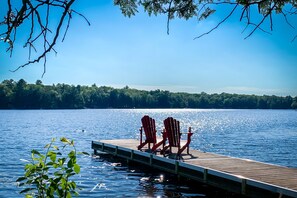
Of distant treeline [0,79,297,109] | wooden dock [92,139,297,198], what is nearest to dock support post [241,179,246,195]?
wooden dock [92,139,297,198]

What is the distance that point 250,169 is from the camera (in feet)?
35.9

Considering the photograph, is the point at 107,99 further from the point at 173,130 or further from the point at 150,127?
the point at 173,130

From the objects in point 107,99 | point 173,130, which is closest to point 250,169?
point 173,130

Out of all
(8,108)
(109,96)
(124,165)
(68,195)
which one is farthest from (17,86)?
(68,195)

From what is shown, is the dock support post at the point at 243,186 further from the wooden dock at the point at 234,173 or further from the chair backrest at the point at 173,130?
the chair backrest at the point at 173,130

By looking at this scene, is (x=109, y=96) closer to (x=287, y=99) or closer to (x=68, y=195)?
(x=287, y=99)

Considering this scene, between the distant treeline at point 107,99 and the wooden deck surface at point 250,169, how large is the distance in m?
101

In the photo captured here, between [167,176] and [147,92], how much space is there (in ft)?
518

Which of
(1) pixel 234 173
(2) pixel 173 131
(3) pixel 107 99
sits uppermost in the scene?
(3) pixel 107 99

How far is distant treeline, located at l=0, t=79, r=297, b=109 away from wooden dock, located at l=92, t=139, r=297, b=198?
10026 centimetres

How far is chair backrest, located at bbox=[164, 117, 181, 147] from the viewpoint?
42.9 ft

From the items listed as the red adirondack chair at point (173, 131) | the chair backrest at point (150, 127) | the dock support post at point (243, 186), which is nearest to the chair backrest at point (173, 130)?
the red adirondack chair at point (173, 131)

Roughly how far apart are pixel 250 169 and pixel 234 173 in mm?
860

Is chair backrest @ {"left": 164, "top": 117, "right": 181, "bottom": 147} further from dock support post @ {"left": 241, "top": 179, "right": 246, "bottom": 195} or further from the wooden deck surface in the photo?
dock support post @ {"left": 241, "top": 179, "right": 246, "bottom": 195}
